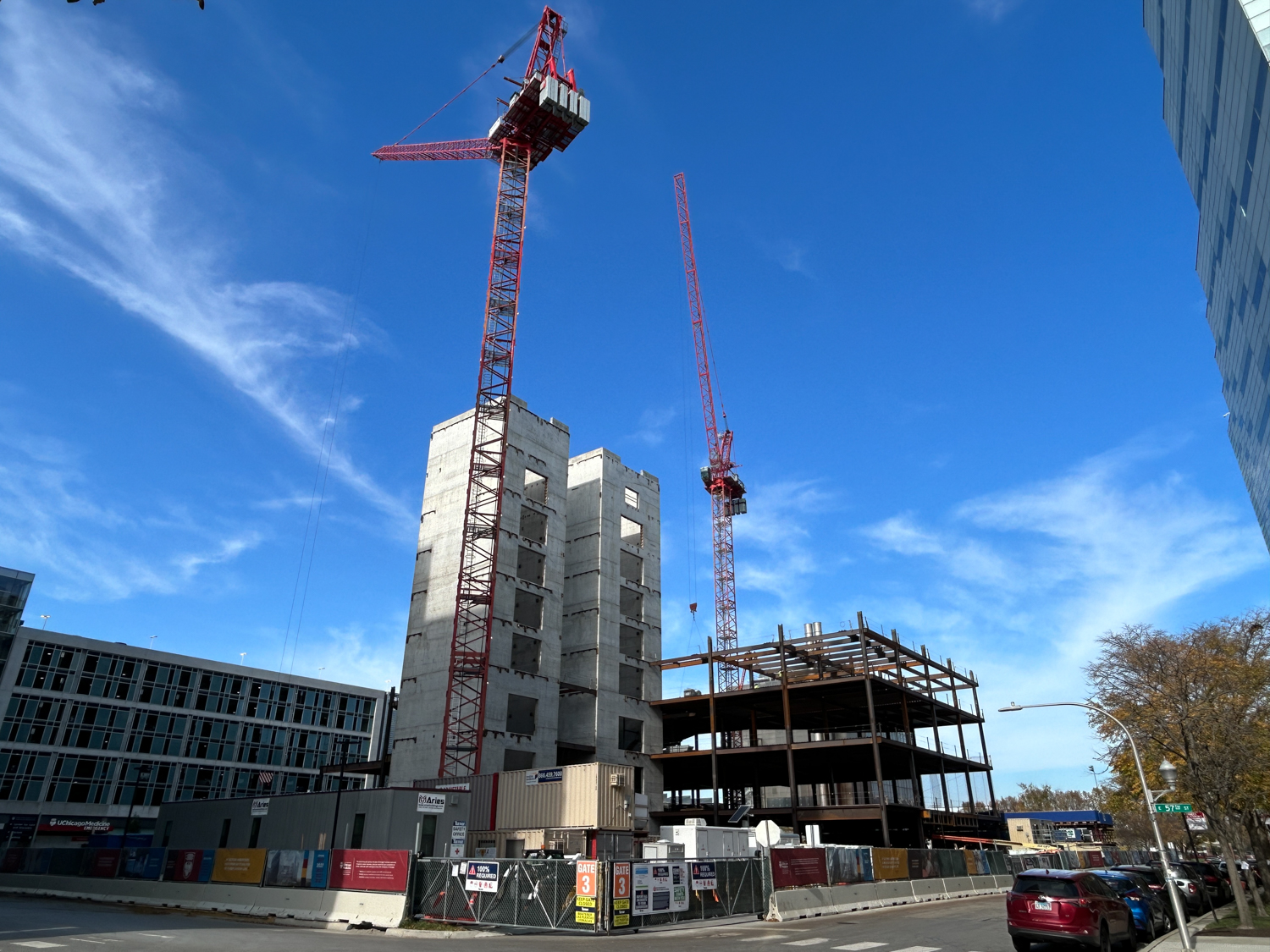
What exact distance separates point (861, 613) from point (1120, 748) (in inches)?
773

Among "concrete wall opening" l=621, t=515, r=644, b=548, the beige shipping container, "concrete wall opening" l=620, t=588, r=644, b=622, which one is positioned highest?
"concrete wall opening" l=621, t=515, r=644, b=548

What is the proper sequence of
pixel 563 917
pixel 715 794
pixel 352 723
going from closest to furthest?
pixel 563 917 < pixel 715 794 < pixel 352 723

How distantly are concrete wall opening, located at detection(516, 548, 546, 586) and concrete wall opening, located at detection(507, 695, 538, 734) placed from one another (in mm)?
9700

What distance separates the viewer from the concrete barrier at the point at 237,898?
2688cm

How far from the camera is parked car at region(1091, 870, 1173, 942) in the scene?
2305cm

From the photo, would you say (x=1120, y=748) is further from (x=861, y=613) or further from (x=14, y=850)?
(x=14, y=850)

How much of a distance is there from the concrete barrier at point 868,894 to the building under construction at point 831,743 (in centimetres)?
693

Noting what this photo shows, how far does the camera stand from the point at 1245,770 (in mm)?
32062

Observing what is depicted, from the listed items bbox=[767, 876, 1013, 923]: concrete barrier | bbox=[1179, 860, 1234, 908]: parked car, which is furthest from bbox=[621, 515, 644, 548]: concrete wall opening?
bbox=[1179, 860, 1234, 908]: parked car

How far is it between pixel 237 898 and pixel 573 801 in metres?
16.3

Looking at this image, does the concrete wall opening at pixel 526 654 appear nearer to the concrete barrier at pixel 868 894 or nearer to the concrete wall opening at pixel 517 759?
the concrete wall opening at pixel 517 759

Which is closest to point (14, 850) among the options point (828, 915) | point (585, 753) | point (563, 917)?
point (585, 753)

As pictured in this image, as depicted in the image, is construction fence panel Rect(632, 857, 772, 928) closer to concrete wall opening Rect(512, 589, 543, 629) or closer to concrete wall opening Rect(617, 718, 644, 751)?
concrete wall opening Rect(512, 589, 543, 629)

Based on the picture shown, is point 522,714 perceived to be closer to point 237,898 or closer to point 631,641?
point 631,641
